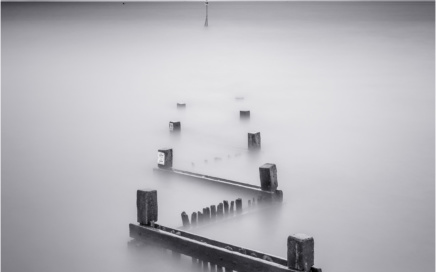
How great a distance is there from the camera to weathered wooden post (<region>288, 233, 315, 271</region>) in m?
2.82

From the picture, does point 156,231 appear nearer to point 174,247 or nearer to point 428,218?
point 174,247

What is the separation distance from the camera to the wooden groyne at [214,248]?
284 centimetres

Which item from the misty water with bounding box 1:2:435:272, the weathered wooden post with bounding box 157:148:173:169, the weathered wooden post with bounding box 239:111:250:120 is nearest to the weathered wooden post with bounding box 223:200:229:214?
the misty water with bounding box 1:2:435:272

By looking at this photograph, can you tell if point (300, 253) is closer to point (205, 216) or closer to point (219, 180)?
point (205, 216)

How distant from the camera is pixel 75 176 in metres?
5.14

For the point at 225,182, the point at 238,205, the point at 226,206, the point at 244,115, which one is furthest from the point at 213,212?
the point at 244,115

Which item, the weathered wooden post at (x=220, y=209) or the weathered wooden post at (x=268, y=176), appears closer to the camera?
the weathered wooden post at (x=220, y=209)

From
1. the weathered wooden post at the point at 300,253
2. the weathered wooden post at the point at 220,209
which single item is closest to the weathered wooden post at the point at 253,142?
the weathered wooden post at the point at 220,209

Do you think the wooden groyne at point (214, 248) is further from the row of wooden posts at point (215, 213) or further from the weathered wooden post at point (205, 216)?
the weathered wooden post at point (205, 216)

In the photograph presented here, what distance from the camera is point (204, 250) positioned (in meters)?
3.20

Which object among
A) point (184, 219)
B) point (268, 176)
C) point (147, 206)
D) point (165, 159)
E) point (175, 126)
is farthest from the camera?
point (175, 126)

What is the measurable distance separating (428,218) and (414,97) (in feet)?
16.3

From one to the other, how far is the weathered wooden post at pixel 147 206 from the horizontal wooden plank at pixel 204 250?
5 centimetres

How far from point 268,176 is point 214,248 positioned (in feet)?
3.81
